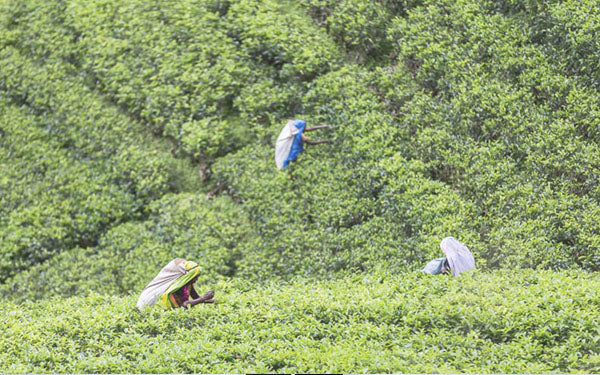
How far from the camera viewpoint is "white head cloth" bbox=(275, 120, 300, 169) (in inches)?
477

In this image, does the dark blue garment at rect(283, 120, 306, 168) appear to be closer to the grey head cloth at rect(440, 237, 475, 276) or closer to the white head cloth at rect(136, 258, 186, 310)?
the grey head cloth at rect(440, 237, 475, 276)

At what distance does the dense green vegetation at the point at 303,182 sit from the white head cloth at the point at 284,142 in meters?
0.37

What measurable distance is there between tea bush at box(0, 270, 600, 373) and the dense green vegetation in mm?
32

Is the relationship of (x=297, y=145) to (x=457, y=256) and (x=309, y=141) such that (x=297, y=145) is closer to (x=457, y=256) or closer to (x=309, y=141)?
(x=309, y=141)

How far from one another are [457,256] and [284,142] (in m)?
4.10

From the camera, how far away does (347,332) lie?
7.59m

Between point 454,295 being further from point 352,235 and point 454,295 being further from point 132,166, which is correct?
point 132,166

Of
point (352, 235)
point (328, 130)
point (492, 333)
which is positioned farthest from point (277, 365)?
point (328, 130)

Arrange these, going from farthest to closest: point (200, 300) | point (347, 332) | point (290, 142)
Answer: point (290, 142)
point (200, 300)
point (347, 332)

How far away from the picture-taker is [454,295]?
8117mm

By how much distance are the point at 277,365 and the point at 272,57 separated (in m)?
8.30

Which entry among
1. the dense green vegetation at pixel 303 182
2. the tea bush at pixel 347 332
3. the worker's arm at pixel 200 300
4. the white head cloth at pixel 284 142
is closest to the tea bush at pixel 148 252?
the dense green vegetation at pixel 303 182

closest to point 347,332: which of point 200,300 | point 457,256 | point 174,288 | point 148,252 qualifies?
point 200,300

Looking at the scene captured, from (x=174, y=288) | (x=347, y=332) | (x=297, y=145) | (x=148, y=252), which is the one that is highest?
(x=297, y=145)
